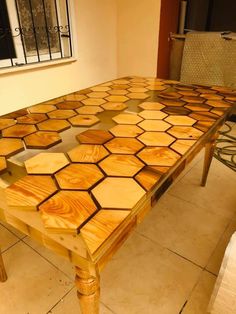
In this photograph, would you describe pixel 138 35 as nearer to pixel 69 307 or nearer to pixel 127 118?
pixel 127 118

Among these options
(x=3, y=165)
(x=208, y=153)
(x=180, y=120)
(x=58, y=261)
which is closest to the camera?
(x=3, y=165)

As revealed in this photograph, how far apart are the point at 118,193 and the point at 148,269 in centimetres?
68

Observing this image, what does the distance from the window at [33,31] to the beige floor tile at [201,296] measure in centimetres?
216

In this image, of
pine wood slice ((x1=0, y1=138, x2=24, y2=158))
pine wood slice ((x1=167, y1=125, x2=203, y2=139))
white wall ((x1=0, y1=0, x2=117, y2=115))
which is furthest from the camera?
white wall ((x1=0, y1=0, x2=117, y2=115))

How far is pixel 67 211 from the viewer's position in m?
0.56

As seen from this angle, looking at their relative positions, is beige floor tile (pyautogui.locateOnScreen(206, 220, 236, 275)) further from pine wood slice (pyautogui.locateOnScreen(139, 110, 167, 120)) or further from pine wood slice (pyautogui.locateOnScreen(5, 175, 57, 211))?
pine wood slice (pyautogui.locateOnScreen(5, 175, 57, 211))

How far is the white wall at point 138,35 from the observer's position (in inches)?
110

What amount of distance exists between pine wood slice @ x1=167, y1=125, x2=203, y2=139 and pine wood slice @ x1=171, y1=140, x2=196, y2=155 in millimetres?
39

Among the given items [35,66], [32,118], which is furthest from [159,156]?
[35,66]

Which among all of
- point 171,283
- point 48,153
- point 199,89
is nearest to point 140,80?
point 199,89

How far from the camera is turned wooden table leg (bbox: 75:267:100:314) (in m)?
0.60

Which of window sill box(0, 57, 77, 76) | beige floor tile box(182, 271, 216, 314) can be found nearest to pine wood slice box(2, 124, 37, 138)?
beige floor tile box(182, 271, 216, 314)

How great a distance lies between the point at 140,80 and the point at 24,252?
4.08ft

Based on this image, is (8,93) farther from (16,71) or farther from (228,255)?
(228,255)
